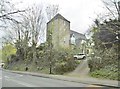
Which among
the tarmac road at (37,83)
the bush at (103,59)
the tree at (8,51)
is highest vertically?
the tree at (8,51)

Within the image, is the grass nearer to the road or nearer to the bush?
the bush

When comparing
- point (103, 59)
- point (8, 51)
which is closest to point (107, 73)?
point (103, 59)

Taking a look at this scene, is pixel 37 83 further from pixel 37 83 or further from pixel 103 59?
pixel 103 59

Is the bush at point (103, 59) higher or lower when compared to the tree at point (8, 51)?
lower

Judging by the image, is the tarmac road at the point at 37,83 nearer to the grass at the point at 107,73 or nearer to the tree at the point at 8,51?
the grass at the point at 107,73

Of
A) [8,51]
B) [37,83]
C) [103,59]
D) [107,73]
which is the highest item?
[8,51]

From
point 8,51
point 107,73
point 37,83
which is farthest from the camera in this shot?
point 8,51

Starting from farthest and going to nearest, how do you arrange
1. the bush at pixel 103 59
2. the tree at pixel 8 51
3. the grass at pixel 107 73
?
the tree at pixel 8 51 → the bush at pixel 103 59 → the grass at pixel 107 73

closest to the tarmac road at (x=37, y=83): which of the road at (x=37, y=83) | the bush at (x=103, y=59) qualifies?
the road at (x=37, y=83)

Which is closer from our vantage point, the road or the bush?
the road

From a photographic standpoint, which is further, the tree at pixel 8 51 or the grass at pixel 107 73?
the tree at pixel 8 51

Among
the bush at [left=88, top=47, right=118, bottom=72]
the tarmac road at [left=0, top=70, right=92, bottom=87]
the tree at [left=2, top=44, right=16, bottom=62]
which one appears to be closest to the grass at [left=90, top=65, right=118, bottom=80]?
the bush at [left=88, top=47, right=118, bottom=72]

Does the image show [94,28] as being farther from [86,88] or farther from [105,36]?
[86,88]

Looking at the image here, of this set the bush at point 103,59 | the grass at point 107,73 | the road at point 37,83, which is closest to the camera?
the road at point 37,83
